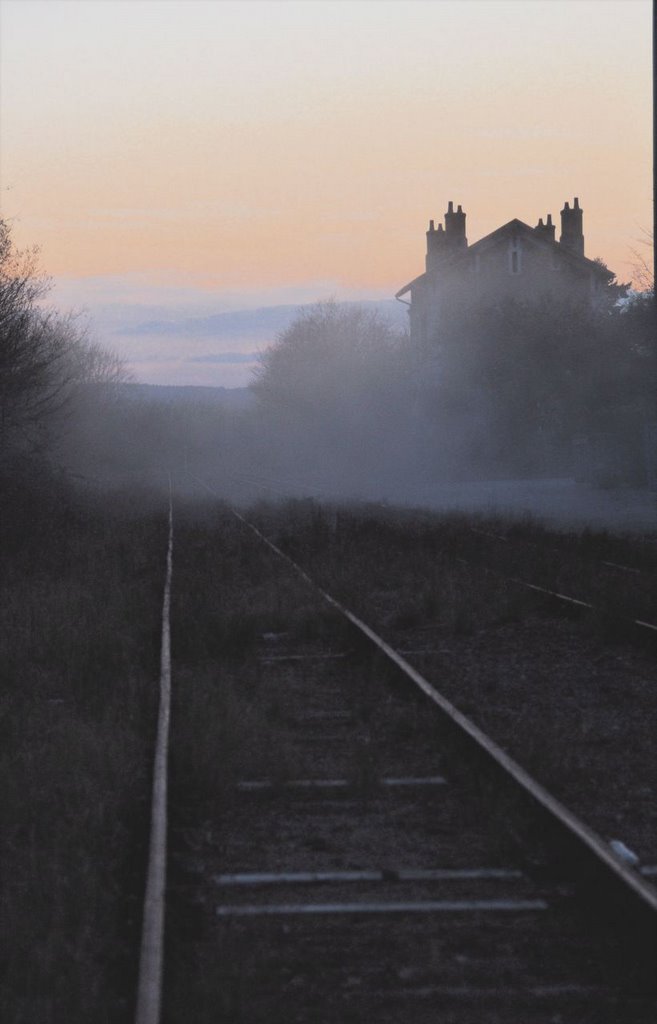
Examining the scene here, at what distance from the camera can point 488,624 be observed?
1191 centimetres

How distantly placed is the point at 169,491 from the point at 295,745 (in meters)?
44.1

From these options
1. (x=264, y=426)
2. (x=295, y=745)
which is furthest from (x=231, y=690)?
(x=264, y=426)

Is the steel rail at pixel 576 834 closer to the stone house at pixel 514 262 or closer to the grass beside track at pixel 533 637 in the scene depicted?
the grass beside track at pixel 533 637

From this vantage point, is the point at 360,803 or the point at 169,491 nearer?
the point at 360,803

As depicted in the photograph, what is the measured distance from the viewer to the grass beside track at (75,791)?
152 inches

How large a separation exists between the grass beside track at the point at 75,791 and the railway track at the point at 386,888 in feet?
0.60

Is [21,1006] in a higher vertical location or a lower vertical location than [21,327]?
lower

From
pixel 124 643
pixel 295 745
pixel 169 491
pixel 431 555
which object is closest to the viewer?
pixel 295 745

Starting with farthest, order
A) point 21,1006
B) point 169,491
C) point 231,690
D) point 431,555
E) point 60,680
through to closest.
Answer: point 169,491, point 431,555, point 60,680, point 231,690, point 21,1006

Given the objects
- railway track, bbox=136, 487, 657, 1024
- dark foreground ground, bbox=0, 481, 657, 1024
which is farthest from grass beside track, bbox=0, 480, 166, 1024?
railway track, bbox=136, 487, 657, 1024

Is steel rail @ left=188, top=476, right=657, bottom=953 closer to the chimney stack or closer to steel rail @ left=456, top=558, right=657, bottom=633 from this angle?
steel rail @ left=456, top=558, right=657, bottom=633

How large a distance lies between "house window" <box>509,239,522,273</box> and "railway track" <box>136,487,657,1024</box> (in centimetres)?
6476

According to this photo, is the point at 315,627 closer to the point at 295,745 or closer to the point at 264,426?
the point at 295,745

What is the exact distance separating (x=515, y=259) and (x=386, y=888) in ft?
223
